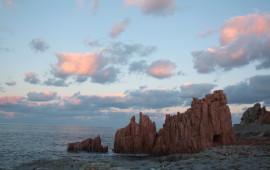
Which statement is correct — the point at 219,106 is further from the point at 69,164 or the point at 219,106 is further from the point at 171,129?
the point at 69,164

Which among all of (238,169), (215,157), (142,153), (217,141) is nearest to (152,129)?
(142,153)

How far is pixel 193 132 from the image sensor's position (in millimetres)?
58312

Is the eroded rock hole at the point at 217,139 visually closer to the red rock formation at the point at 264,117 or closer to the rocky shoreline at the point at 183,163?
the rocky shoreline at the point at 183,163

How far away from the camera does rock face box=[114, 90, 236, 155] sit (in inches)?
2245

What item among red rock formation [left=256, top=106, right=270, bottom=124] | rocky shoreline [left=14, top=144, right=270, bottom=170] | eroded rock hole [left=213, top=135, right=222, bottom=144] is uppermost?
red rock formation [left=256, top=106, right=270, bottom=124]

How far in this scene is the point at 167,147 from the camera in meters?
61.2

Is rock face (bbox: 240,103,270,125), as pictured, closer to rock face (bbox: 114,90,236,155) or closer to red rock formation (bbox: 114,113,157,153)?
rock face (bbox: 114,90,236,155)

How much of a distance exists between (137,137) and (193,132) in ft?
49.1

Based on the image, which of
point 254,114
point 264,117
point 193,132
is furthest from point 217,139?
point 254,114

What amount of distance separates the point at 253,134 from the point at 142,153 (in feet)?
165

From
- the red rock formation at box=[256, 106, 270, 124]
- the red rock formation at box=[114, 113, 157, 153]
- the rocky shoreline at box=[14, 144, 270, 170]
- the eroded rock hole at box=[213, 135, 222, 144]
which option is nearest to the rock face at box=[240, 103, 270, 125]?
the red rock formation at box=[256, 106, 270, 124]

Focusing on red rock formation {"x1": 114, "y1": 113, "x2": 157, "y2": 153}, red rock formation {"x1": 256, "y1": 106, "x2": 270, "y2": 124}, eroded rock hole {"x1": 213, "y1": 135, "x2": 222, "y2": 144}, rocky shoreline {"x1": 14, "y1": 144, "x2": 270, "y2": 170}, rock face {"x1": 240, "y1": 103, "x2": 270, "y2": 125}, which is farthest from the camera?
rock face {"x1": 240, "y1": 103, "x2": 270, "y2": 125}

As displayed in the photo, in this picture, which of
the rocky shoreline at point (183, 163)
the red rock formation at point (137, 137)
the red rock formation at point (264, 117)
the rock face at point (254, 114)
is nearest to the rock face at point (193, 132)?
the red rock formation at point (137, 137)

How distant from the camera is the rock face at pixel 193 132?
187ft
